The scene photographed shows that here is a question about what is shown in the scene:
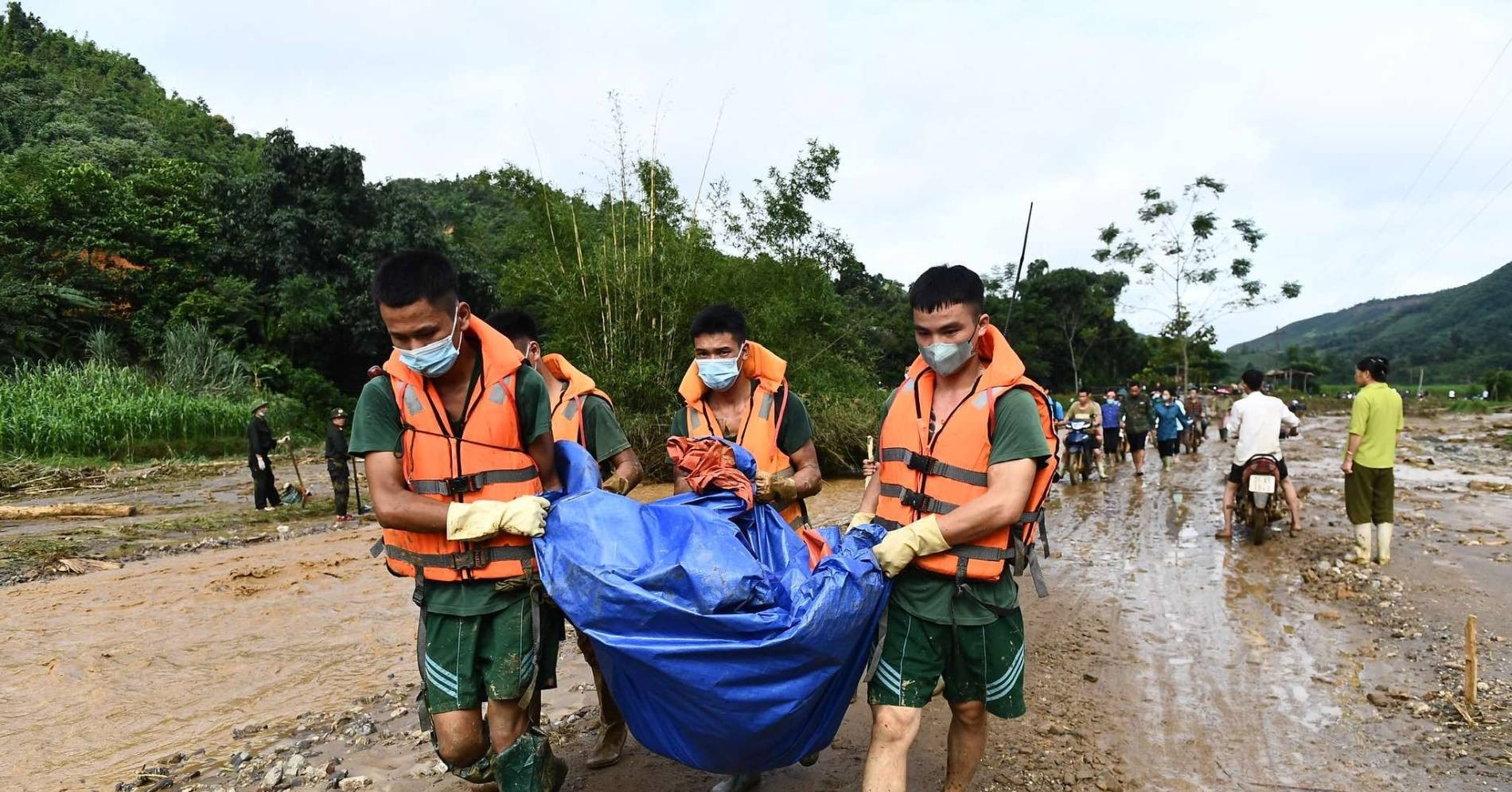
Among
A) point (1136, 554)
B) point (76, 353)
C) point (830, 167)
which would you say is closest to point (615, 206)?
point (830, 167)

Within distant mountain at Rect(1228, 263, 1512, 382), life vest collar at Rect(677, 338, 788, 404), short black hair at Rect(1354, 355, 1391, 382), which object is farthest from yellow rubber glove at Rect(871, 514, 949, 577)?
distant mountain at Rect(1228, 263, 1512, 382)

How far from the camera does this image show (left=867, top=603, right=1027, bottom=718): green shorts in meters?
2.76

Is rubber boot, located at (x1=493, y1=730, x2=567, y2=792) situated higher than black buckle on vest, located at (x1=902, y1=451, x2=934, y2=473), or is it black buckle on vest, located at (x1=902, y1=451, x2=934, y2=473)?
black buckle on vest, located at (x1=902, y1=451, x2=934, y2=473)

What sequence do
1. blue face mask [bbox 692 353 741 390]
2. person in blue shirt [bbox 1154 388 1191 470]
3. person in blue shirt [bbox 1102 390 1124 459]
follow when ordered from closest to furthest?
1. blue face mask [bbox 692 353 741 390]
2. person in blue shirt [bbox 1154 388 1191 470]
3. person in blue shirt [bbox 1102 390 1124 459]

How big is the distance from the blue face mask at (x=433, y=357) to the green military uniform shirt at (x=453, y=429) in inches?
4.3

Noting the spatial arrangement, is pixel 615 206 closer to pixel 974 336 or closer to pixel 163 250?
pixel 974 336

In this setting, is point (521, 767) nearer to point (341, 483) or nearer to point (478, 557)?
point (478, 557)

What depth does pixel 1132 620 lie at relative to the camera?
5.93 meters

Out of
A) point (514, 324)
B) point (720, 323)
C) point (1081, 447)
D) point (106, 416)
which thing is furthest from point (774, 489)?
point (106, 416)

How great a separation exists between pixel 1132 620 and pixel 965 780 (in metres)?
3.49

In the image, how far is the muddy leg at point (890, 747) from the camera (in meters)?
2.64

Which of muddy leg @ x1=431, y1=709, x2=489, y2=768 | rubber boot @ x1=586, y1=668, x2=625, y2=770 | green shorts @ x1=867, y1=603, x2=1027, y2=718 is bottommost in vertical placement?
rubber boot @ x1=586, y1=668, x2=625, y2=770

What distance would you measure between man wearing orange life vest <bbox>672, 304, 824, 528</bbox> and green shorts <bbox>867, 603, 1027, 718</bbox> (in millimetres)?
1028

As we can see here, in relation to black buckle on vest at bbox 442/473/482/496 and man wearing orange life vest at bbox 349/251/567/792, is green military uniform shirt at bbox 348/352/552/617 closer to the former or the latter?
man wearing orange life vest at bbox 349/251/567/792
